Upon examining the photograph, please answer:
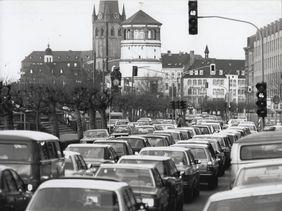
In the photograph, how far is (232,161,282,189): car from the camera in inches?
583

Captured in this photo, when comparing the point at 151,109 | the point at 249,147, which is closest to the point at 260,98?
the point at 249,147

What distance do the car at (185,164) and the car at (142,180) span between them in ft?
21.2

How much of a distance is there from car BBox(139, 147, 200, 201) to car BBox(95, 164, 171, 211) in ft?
21.2

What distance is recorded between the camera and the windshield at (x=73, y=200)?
488 inches

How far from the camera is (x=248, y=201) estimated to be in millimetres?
10750

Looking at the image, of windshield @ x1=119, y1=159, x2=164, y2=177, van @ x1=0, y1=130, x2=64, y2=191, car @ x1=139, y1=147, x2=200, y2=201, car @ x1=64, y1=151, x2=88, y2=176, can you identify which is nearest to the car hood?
van @ x1=0, y1=130, x2=64, y2=191

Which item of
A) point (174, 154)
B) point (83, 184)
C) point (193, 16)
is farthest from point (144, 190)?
point (193, 16)

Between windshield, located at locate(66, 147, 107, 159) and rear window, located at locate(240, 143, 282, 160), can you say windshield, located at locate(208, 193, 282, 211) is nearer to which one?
rear window, located at locate(240, 143, 282, 160)

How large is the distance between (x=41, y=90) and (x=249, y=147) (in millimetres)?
45389

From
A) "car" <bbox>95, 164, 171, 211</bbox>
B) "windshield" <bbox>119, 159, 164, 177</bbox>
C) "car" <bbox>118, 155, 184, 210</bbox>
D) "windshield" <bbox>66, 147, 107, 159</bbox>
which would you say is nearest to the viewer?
"car" <bbox>95, 164, 171, 211</bbox>

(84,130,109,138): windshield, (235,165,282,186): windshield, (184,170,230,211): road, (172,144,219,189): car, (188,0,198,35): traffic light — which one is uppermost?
(188,0,198,35): traffic light

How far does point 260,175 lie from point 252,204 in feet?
14.4

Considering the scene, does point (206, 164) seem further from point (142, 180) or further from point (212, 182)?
point (142, 180)

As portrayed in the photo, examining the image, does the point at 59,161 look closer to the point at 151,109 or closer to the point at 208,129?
the point at 208,129
